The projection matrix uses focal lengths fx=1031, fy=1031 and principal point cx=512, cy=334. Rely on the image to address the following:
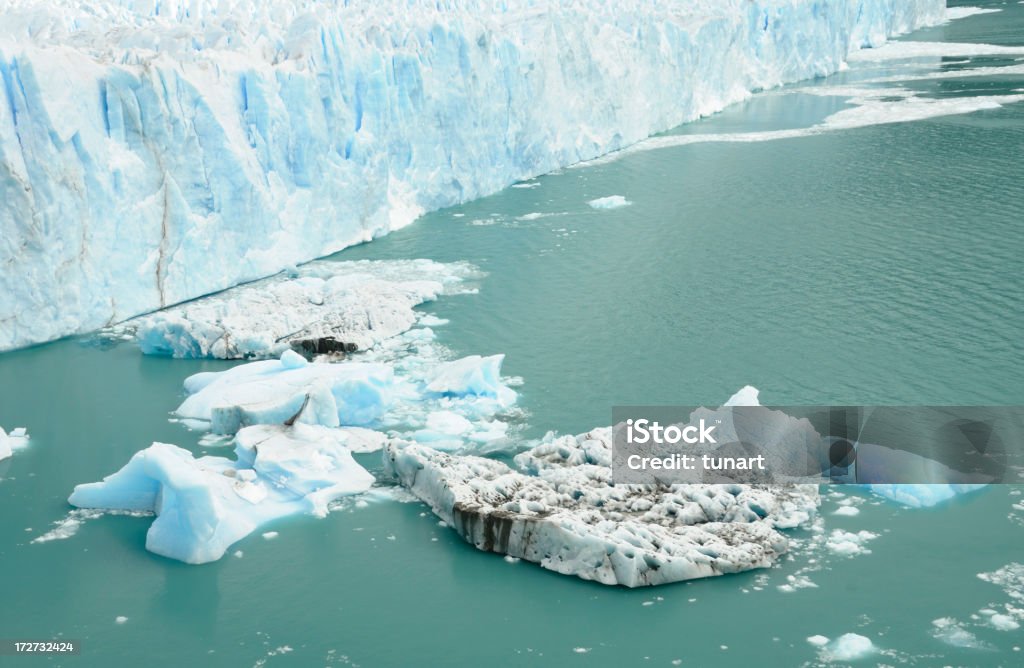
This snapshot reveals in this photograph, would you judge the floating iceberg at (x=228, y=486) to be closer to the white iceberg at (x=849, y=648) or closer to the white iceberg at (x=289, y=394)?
the white iceberg at (x=289, y=394)

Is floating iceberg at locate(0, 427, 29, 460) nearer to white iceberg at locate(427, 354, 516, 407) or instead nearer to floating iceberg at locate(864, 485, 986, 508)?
white iceberg at locate(427, 354, 516, 407)

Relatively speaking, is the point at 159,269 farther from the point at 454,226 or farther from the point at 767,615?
the point at 767,615

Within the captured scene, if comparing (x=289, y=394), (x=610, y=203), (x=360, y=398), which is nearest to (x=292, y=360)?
(x=289, y=394)

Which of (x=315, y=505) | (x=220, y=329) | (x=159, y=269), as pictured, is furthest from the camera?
(x=159, y=269)

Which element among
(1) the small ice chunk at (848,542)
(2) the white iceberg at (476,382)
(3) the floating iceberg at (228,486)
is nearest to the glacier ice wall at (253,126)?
(3) the floating iceberg at (228,486)

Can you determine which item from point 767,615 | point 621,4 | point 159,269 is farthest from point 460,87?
point 767,615

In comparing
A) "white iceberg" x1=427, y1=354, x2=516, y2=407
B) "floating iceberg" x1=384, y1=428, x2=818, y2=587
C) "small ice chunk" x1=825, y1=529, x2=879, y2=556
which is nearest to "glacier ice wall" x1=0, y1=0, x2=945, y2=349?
"white iceberg" x1=427, y1=354, x2=516, y2=407

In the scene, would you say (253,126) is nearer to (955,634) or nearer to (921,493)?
(921,493)
